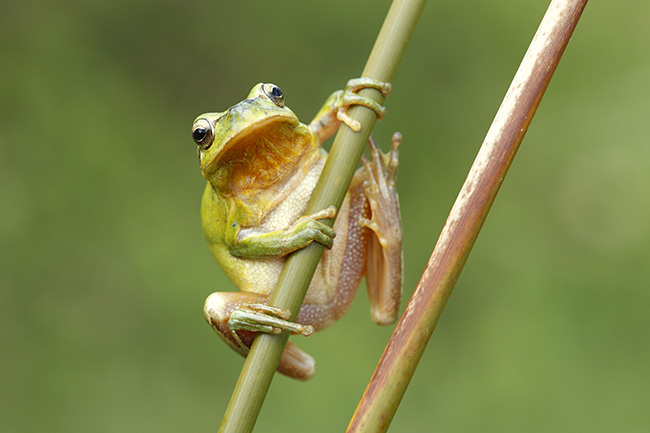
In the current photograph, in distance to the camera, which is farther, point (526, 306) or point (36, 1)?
point (36, 1)

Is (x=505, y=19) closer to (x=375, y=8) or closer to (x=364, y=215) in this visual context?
(x=375, y=8)

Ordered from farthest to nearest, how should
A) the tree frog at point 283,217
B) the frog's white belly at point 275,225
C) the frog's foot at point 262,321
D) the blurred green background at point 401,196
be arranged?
the blurred green background at point 401,196 → the frog's white belly at point 275,225 → the tree frog at point 283,217 → the frog's foot at point 262,321

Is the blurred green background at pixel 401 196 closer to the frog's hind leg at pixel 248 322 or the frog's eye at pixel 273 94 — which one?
the frog's hind leg at pixel 248 322

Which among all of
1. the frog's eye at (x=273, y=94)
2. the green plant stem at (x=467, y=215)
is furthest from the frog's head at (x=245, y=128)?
the green plant stem at (x=467, y=215)

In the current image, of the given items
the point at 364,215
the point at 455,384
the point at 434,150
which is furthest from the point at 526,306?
the point at 364,215

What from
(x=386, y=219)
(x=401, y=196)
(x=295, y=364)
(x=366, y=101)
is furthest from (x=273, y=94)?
(x=401, y=196)

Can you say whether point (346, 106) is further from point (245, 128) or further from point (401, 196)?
point (401, 196)
